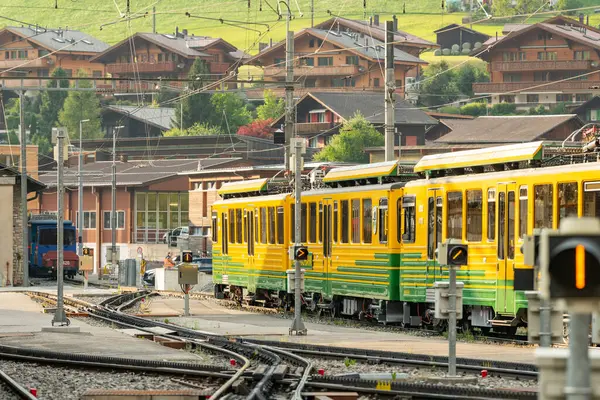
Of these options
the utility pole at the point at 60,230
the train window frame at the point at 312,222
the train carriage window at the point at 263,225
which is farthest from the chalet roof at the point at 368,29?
the utility pole at the point at 60,230

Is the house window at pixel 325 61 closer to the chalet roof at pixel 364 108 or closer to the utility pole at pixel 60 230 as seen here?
the chalet roof at pixel 364 108

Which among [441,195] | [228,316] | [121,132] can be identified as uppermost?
[121,132]

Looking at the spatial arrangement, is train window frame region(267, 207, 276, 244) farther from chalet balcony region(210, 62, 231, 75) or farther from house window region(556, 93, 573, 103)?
chalet balcony region(210, 62, 231, 75)

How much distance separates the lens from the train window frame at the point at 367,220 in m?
28.9

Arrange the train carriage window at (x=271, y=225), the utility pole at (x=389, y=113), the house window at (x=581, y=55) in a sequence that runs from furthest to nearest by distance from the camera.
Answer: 1. the house window at (x=581, y=55)
2. the train carriage window at (x=271, y=225)
3. the utility pole at (x=389, y=113)

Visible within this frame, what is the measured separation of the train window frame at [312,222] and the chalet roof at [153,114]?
103 m

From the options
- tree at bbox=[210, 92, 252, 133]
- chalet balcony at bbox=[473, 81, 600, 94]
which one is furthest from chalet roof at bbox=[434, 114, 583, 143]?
tree at bbox=[210, 92, 252, 133]

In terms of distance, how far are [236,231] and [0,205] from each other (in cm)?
2111

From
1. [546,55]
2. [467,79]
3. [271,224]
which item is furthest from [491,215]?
[467,79]

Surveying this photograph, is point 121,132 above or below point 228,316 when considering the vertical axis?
above

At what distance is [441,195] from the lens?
2562 centimetres

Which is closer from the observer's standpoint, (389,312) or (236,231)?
(389,312)

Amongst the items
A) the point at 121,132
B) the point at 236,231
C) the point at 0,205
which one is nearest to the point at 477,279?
the point at 236,231

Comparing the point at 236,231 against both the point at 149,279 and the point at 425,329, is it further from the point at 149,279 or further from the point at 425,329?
the point at 149,279
